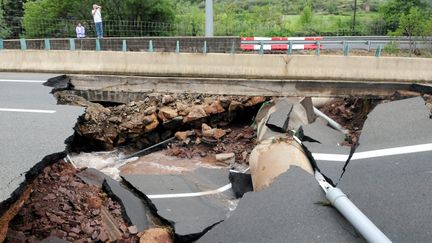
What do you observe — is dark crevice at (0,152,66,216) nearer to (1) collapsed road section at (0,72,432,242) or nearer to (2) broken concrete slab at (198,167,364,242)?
(1) collapsed road section at (0,72,432,242)

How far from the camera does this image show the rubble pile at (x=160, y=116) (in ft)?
29.4

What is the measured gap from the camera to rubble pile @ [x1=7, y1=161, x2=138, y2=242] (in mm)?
4504

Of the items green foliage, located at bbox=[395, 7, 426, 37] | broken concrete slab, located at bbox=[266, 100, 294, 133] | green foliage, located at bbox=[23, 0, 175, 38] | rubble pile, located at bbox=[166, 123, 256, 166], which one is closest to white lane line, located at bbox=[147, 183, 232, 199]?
rubble pile, located at bbox=[166, 123, 256, 166]

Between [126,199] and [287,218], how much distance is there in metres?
2.63

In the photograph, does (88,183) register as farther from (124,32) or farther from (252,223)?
(124,32)

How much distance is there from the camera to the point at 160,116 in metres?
9.23

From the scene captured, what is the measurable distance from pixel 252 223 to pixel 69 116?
4.06 meters

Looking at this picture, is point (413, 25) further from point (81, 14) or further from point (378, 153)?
point (81, 14)

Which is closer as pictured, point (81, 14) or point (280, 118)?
point (280, 118)

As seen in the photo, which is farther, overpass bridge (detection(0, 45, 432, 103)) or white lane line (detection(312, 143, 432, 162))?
overpass bridge (detection(0, 45, 432, 103))

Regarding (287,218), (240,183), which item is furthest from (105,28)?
(287,218)

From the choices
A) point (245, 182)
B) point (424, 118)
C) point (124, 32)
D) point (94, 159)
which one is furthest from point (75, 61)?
point (124, 32)

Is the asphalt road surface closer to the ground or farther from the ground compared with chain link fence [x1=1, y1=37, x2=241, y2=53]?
closer to the ground

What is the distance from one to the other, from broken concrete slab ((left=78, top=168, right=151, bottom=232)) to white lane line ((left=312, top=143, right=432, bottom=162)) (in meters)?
2.79
